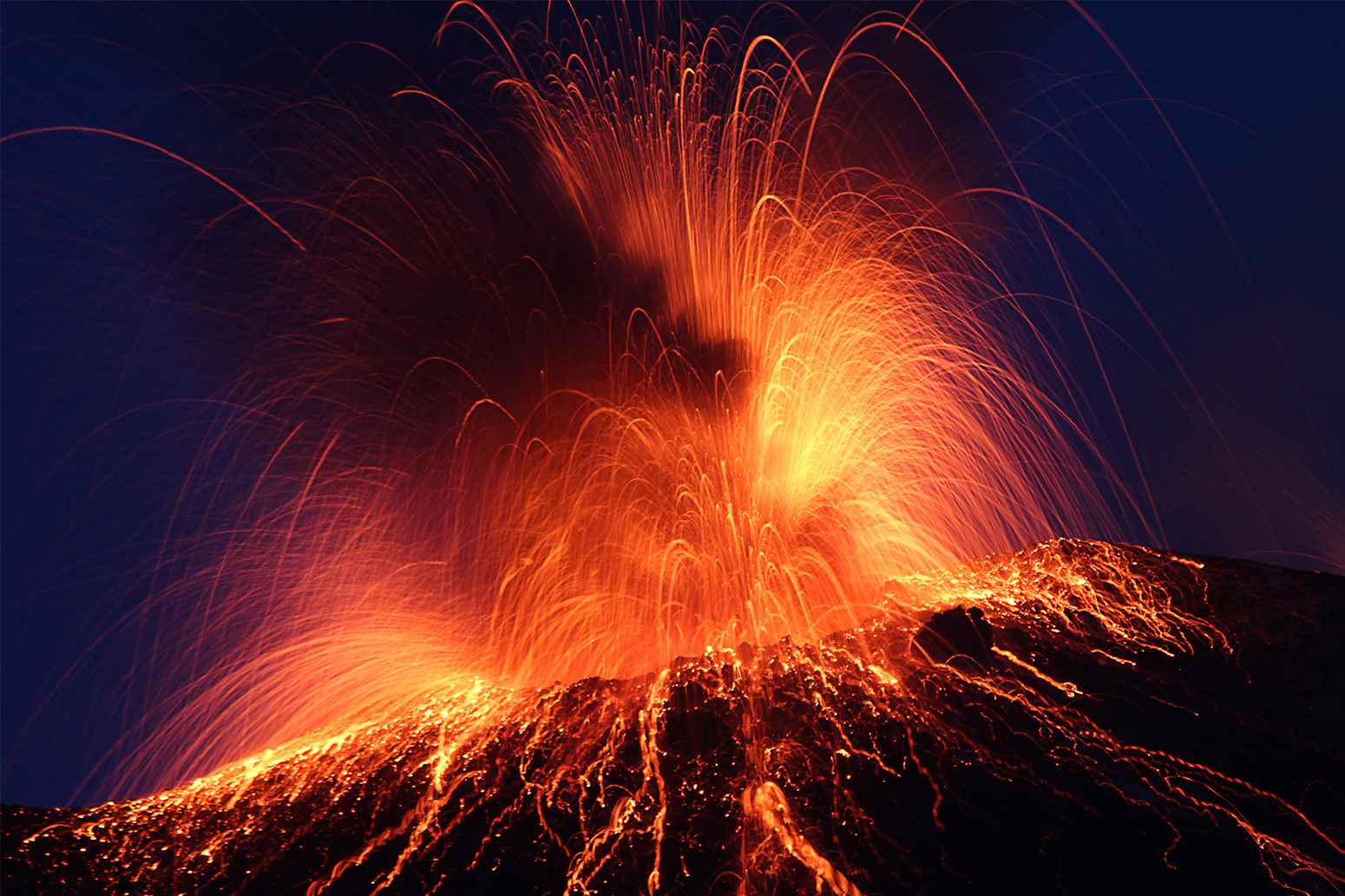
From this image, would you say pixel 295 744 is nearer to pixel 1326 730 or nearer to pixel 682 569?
pixel 682 569

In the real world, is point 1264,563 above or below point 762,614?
below

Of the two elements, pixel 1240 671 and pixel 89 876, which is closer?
pixel 89 876

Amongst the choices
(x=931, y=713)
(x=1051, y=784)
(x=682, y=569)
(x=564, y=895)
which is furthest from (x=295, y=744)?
(x=1051, y=784)

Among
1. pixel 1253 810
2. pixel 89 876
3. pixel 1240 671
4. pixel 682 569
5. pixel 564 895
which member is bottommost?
pixel 1253 810

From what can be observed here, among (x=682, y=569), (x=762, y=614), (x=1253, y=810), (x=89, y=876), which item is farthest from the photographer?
(x=682, y=569)

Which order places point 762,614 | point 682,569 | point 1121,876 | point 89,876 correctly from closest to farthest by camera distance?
point 1121,876, point 89,876, point 762,614, point 682,569

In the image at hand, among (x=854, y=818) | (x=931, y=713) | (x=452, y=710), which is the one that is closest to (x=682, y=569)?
(x=452, y=710)
